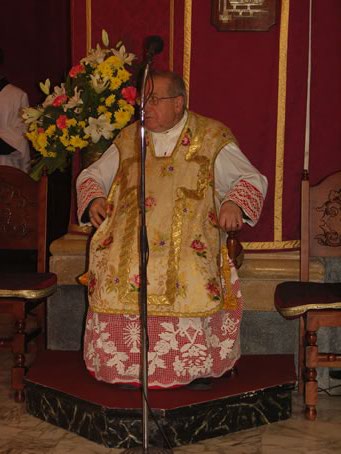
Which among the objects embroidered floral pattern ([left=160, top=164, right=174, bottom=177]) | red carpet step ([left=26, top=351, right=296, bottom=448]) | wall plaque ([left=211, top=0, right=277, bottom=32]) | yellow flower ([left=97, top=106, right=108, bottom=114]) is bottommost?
red carpet step ([left=26, top=351, right=296, bottom=448])

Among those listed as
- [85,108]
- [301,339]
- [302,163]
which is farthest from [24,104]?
[301,339]

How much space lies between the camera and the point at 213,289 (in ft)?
14.8

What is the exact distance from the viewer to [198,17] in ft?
17.2

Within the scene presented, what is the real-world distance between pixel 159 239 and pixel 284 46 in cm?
139

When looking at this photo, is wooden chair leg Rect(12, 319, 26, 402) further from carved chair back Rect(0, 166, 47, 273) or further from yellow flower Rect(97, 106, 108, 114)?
yellow flower Rect(97, 106, 108, 114)

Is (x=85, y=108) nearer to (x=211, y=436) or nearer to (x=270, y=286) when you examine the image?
(x=270, y=286)

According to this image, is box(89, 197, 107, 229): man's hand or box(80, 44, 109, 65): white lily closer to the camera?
box(89, 197, 107, 229): man's hand

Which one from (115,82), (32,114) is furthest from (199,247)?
(32,114)

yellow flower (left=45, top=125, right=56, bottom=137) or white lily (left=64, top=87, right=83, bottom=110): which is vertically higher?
white lily (left=64, top=87, right=83, bottom=110)

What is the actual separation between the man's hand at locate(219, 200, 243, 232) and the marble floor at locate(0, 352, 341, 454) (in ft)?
3.17

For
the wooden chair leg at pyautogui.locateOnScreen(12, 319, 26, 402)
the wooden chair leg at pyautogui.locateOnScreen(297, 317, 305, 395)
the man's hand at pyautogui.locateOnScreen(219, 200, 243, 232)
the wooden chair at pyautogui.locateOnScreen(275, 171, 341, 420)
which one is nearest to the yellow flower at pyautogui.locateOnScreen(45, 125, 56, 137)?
the wooden chair leg at pyautogui.locateOnScreen(12, 319, 26, 402)

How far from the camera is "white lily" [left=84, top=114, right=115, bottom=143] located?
5.06 meters

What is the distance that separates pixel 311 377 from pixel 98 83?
73.8 inches

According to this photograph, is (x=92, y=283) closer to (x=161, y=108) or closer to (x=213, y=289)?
(x=213, y=289)
